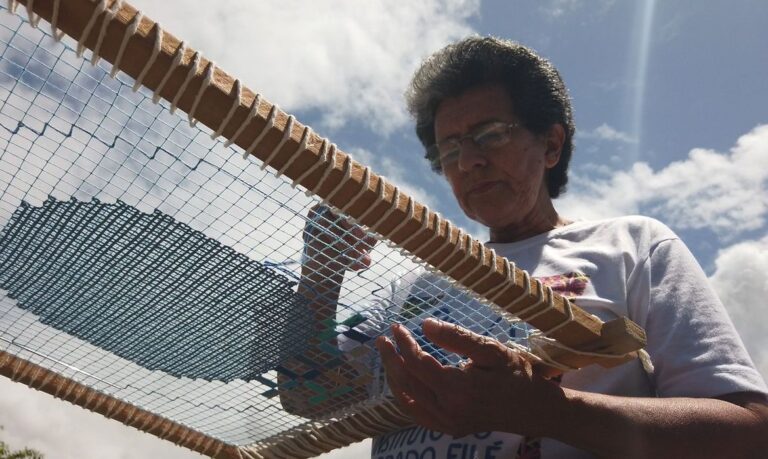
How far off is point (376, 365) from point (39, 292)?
90 cm

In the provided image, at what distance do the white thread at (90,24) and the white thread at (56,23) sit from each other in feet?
0.11

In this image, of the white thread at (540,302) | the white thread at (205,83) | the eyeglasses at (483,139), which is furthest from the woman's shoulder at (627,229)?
the white thread at (205,83)

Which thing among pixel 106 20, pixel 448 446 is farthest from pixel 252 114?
pixel 448 446

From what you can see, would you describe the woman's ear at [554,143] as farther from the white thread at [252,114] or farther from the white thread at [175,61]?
the white thread at [175,61]

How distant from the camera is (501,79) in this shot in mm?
2154

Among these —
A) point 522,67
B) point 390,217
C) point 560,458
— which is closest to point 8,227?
point 390,217

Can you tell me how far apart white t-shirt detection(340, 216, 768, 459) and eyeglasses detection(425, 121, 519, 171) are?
1.16ft

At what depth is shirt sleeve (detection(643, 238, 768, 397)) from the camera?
1441 mm

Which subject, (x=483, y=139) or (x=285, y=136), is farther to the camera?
(x=483, y=139)

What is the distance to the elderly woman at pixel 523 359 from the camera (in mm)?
1349

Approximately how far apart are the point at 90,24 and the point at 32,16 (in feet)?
0.30

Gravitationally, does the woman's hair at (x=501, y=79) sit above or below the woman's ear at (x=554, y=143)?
above

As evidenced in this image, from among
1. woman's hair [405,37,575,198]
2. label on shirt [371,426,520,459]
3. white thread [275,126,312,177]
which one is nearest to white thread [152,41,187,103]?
white thread [275,126,312,177]

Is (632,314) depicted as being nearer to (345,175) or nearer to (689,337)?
(689,337)
